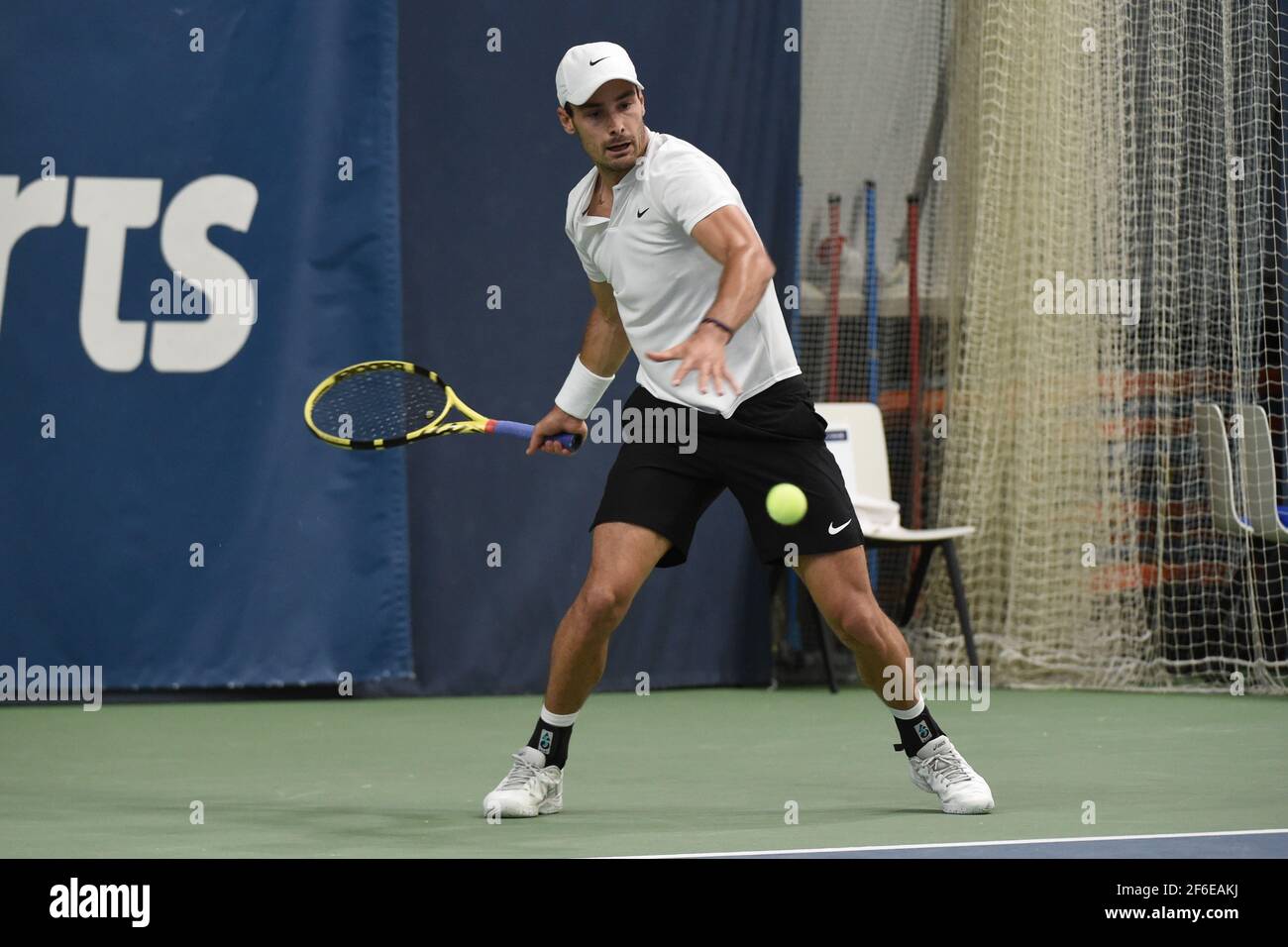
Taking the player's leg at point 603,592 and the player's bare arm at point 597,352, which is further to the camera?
the player's bare arm at point 597,352

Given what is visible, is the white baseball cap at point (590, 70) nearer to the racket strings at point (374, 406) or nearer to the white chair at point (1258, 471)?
the racket strings at point (374, 406)

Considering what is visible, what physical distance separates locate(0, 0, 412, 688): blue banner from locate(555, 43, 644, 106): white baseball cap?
3.46 metres

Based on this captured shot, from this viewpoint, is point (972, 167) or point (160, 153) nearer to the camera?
point (160, 153)

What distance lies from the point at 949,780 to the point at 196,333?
4.12 meters

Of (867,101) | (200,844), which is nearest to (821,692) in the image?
(867,101)

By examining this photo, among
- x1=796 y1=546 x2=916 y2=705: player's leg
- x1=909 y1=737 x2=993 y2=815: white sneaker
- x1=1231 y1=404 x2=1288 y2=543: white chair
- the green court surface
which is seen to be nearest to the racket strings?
the green court surface

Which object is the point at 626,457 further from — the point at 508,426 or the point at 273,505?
the point at 273,505

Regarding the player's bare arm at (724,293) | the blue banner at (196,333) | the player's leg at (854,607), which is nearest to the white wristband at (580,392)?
the player's bare arm at (724,293)

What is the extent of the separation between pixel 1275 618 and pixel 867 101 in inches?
114

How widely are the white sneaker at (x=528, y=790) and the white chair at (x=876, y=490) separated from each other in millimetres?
3547

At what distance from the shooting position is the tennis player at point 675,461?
4242 mm

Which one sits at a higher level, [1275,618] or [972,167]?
[972,167]

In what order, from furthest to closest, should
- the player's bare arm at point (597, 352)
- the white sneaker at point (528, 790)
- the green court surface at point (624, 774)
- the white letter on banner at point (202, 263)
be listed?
the white letter on banner at point (202, 263)
the player's bare arm at point (597, 352)
the white sneaker at point (528, 790)
the green court surface at point (624, 774)

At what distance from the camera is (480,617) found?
7.76 meters
